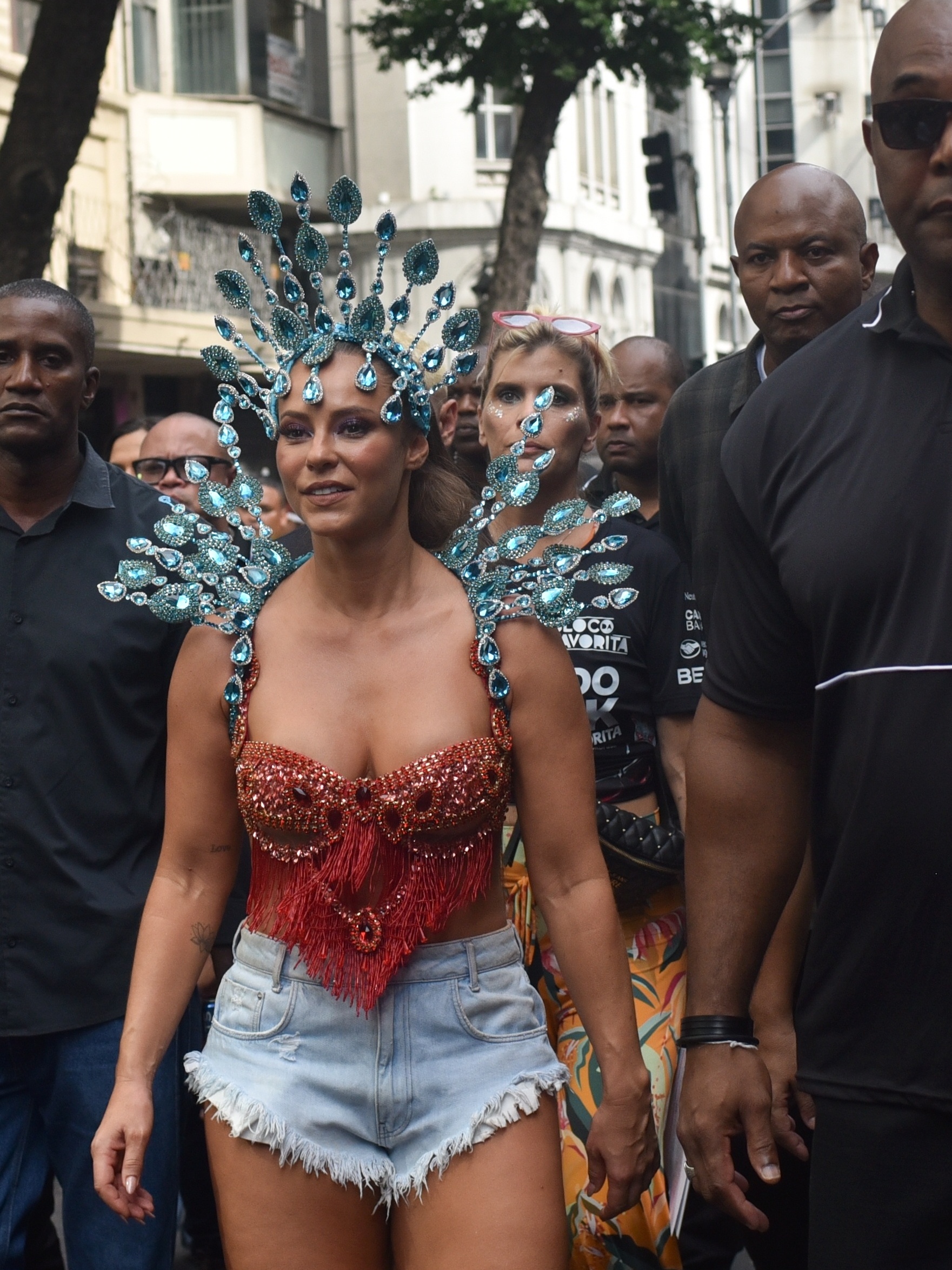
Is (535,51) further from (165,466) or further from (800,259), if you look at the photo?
(800,259)

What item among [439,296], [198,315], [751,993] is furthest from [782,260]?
[198,315]

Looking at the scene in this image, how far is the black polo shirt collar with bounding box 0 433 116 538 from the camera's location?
438 cm

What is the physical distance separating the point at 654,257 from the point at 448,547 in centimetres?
3817

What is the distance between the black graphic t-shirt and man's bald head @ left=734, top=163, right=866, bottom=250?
858 mm

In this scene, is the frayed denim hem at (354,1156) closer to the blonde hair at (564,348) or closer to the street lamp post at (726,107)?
the blonde hair at (564,348)

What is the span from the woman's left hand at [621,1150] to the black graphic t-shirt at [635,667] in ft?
4.36

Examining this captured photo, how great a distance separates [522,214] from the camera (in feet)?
68.8

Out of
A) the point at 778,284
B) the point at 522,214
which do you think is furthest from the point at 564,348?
the point at 522,214

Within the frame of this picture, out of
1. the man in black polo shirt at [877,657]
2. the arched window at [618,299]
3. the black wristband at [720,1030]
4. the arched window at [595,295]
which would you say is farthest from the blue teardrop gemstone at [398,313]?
the arched window at [618,299]

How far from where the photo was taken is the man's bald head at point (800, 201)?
4773mm

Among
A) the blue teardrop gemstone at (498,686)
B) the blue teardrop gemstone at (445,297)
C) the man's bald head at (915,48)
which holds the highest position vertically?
the man's bald head at (915,48)

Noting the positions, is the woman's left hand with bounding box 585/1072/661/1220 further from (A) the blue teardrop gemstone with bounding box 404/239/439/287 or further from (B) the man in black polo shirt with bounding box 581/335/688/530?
(B) the man in black polo shirt with bounding box 581/335/688/530

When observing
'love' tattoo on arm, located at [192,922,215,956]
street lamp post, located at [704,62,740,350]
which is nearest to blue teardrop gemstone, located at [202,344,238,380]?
'love' tattoo on arm, located at [192,922,215,956]

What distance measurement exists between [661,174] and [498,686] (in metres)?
20.0
